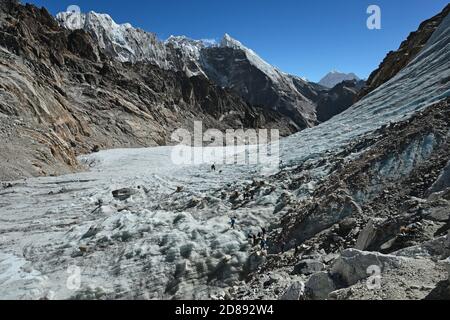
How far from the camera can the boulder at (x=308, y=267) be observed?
9688mm

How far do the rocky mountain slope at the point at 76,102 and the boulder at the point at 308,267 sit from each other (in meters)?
21.7

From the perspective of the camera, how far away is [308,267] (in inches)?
390

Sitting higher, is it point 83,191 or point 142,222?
point 83,191

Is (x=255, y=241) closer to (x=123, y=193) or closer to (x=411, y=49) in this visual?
(x=123, y=193)

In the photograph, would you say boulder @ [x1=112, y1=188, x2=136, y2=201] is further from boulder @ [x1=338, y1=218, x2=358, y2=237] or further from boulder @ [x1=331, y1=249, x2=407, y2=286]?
boulder @ [x1=331, y1=249, x2=407, y2=286]

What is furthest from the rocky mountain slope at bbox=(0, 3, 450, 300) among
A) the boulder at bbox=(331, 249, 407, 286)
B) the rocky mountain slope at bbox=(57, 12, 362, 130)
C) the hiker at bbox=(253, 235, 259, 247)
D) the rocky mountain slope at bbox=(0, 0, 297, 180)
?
the rocky mountain slope at bbox=(57, 12, 362, 130)

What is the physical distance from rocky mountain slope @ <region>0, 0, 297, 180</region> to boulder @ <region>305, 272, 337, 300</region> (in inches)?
918

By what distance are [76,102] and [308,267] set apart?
5833 cm

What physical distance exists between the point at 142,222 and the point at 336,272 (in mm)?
8855

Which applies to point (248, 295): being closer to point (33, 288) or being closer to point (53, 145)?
point (33, 288)

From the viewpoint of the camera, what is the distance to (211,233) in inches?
532

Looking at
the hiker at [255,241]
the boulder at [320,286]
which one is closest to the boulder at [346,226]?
the hiker at [255,241]

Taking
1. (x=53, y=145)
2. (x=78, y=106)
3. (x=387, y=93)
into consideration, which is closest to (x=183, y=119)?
(x=78, y=106)

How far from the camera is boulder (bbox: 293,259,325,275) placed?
9.69m
